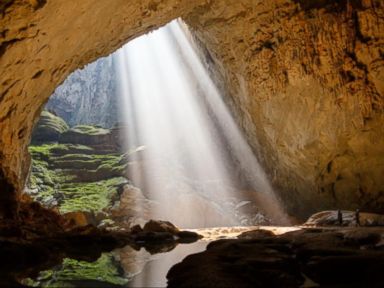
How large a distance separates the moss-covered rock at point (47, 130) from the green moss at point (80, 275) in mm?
38785

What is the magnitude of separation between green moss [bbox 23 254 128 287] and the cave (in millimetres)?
36

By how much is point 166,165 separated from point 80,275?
29650 millimetres

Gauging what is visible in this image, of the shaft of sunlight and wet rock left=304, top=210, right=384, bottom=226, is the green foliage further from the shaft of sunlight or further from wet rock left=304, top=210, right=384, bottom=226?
wet rock left=304, top=210, right=384, bottom=226

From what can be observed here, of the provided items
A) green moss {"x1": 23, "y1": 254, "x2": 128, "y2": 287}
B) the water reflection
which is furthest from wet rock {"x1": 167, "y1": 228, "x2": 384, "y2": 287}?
green moss {"x1": 23, "y1": 254, "x2": 128, "y2": 287}

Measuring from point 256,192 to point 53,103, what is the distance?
50767 millimetres

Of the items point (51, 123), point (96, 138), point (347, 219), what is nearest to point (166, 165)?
point (96, 138)

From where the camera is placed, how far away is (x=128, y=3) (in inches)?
496

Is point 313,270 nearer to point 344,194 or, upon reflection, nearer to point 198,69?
point 344,194

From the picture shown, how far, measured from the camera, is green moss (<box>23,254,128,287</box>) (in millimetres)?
4676

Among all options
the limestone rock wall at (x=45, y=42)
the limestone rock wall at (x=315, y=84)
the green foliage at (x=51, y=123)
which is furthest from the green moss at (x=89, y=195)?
the limestone rock wall at (x=315, y=84)

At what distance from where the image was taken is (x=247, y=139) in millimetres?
25734

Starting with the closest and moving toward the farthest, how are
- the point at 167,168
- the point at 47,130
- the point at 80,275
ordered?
the point at 80,275 < the point at 167,168 < the point at 47,130

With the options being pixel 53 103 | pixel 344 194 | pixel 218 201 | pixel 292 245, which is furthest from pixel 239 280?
pixel 53 103

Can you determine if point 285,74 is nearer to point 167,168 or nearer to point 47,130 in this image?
point 167,168
